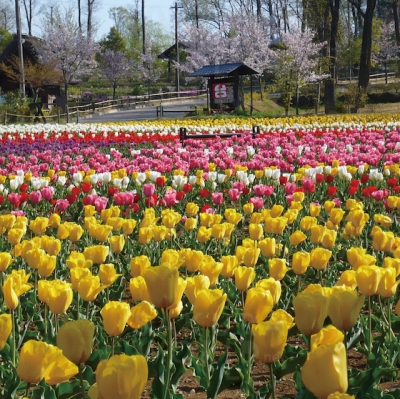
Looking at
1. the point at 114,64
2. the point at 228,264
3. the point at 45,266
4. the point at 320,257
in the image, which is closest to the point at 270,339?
the point at 228,264

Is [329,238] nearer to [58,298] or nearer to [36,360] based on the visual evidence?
[58,298]

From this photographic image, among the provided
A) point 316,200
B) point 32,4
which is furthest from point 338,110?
point 32,4

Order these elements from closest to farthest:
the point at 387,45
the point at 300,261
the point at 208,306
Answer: the point at 208,306 → the point at 300,261 → the point at 387,45

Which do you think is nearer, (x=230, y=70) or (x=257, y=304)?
(x=257, y=304)

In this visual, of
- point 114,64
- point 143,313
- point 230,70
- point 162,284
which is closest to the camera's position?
point 162,284

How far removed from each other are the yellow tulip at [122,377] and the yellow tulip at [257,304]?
0.77 meters

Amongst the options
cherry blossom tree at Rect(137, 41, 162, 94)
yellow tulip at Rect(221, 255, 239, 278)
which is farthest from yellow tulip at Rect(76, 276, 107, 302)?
cherry blossom tree at Rect(137, 41, 162, 94)

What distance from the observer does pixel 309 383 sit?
1.44 meters

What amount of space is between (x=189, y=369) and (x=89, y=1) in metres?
61.3

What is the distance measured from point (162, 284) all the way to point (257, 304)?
0.38m

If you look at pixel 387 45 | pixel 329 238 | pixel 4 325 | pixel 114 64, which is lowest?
pixel 329 238

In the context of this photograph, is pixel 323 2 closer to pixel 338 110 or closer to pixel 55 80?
pixel 338 110

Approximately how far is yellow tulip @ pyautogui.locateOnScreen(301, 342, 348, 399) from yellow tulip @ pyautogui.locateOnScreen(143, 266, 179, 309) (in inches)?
21.1

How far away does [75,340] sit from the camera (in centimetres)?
168
